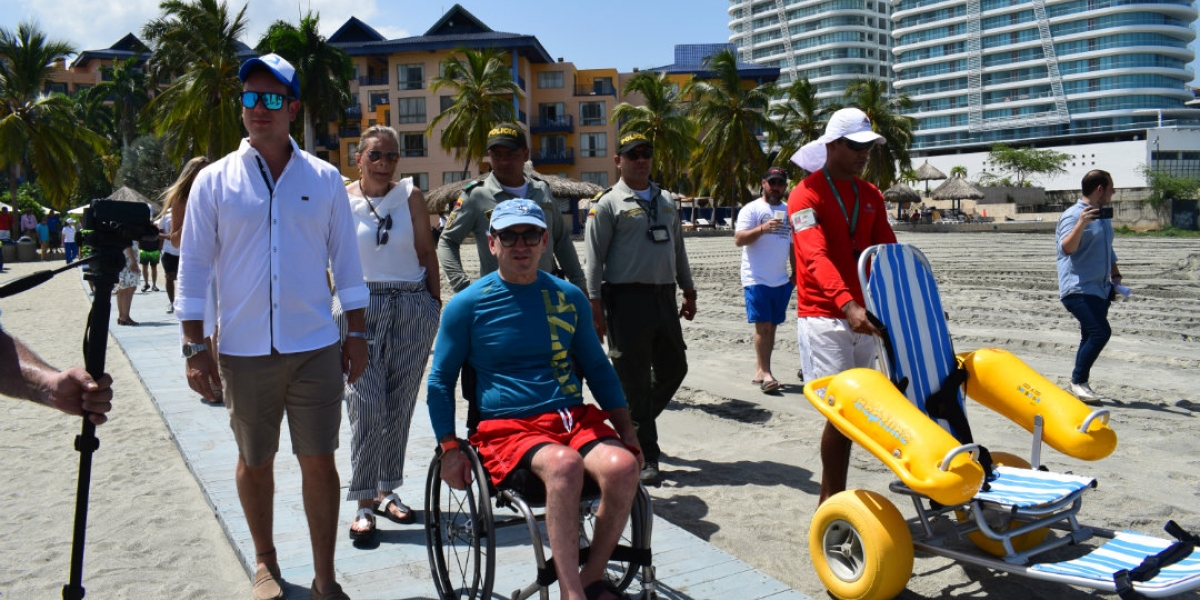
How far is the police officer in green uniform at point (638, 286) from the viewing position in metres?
5.50

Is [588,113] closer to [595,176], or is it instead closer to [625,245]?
[595,176]

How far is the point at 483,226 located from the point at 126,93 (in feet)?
238

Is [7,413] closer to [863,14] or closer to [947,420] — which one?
[947,420]

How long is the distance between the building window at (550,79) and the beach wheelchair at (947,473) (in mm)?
62030

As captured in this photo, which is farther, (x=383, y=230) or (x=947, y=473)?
(x=383, y=230)

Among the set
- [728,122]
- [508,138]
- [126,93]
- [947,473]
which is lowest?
[947,473]

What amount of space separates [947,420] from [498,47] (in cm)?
5741

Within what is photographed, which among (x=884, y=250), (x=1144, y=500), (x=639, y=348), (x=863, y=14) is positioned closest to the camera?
(x=884, y=250)

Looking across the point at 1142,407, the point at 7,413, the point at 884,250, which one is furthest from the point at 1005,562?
the point at 7,413

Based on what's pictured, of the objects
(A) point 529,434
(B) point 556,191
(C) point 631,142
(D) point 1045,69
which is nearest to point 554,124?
(B) point 556,191

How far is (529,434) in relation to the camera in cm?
330

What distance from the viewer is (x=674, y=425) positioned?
280 inches

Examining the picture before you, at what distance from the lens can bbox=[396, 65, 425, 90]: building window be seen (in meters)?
60.0

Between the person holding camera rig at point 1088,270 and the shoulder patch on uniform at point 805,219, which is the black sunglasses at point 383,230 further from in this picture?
the person holding camera rig at point 1088,270
